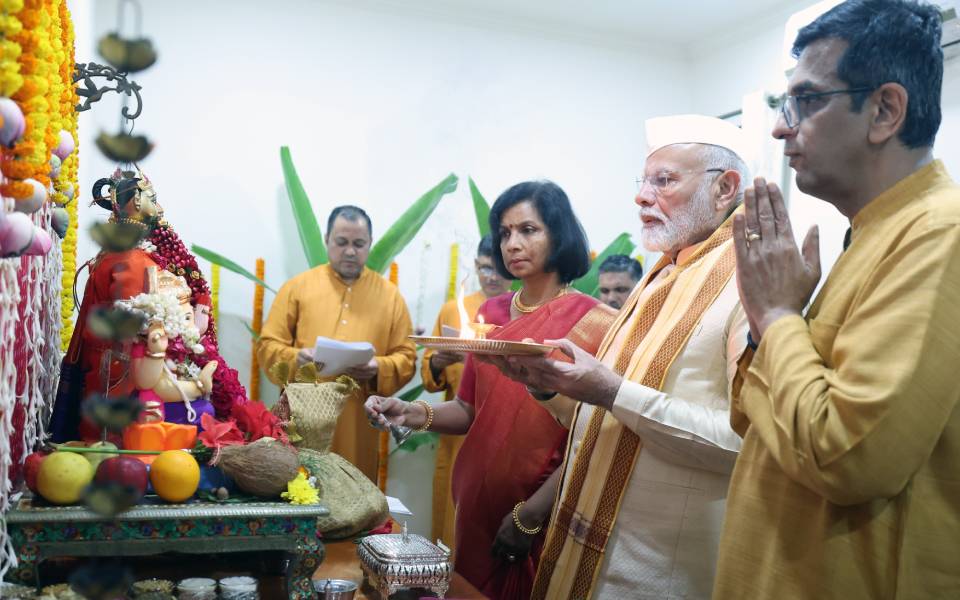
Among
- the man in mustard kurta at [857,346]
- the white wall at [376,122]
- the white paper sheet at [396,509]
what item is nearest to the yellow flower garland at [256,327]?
the white wall at [376,122]

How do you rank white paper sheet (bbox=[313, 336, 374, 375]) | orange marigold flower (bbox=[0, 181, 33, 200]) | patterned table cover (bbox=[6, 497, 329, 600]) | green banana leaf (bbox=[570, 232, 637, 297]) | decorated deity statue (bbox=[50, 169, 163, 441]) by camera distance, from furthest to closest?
green banana leaf (bbox=[570, 232, 637, 297]) → white paper sheet (bbox=[313, 336, 374, 375]) → decorated deity statue (bbox=[50, 169, 163, 441]) → patterned table cover (bbox=[6, 497, 329, 600]) → orange marigold flower (bbox=[0, 181, 33, 200])

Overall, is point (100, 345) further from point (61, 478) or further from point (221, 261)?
point (221, 261)

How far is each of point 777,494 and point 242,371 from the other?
5.06m

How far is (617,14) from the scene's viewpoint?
6676 millimetres

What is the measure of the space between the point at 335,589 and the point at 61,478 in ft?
2.09

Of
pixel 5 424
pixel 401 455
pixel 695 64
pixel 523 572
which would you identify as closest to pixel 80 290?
pixel 401 455

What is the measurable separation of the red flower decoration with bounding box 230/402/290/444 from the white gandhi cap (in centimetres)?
121

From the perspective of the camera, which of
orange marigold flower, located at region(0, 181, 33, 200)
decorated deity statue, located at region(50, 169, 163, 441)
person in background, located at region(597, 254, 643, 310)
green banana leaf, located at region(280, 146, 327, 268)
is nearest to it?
orange marigold flower, located at region(0, 181, 33, 200)

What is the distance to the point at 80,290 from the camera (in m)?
4.65

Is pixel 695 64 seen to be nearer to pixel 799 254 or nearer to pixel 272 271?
pixel 272 271

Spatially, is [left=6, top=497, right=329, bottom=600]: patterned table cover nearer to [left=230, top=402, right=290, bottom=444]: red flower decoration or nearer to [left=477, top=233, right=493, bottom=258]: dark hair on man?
[left=230, top=402, right=290, bottom=444]: red flower decoration

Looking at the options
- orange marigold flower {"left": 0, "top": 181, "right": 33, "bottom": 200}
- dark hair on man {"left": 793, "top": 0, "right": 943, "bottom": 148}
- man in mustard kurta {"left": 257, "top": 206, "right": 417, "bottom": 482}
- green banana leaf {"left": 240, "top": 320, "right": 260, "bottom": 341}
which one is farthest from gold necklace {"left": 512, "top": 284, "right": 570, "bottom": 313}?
green banana leaf {"left": 240, "top": 320, "right": 260, "bottom": 341}

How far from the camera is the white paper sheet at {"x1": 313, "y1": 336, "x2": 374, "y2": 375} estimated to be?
3994 millimetres

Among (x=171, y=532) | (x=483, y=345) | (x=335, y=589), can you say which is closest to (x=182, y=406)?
(x=171, y=532)
